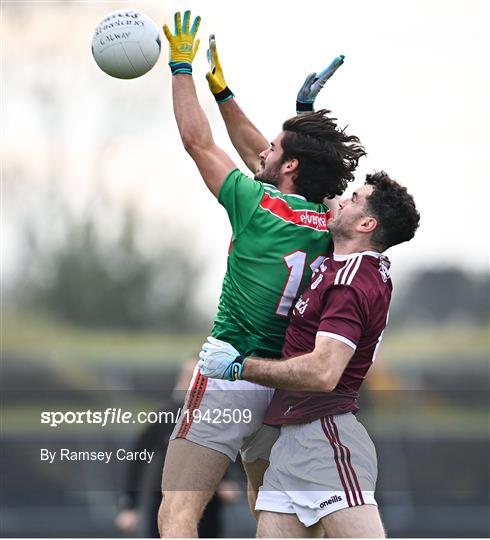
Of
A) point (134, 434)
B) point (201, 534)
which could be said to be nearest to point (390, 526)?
point (134, 434)

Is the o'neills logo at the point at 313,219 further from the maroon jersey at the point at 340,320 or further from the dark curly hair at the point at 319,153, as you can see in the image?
the maroon jersey at the point at 340,320

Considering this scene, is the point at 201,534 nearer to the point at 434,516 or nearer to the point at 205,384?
the point at 205,384

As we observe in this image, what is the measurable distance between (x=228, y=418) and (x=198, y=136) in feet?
5.12

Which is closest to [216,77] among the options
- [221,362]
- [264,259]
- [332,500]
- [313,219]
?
[313,219]

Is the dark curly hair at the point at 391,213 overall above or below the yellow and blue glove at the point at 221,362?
above

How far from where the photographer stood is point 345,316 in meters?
5.36

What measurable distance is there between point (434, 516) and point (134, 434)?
17.7 ft

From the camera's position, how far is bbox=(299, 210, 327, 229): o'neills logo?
5.95m

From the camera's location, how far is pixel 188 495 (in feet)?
18.4

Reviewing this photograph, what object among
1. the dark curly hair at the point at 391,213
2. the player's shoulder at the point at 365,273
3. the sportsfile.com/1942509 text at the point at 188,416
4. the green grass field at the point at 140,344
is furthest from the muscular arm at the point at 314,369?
the green grass field at the point at 140,344

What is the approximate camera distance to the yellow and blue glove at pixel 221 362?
5523 millimetres

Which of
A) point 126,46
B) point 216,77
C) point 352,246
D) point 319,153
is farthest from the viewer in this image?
point 216,77

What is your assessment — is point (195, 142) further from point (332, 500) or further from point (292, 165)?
point (332, 500)

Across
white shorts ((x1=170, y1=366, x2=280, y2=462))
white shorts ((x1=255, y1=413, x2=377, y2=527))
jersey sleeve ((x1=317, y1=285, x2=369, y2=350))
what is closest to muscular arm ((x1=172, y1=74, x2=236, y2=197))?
jersey sleeve ((x1=317, y1=285, x2=369, y2=350))
